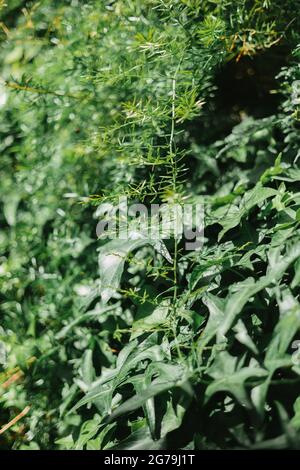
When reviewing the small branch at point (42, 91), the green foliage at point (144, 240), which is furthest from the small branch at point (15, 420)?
the small branch at point (42, 91)

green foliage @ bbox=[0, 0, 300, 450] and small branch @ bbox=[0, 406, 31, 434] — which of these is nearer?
green foliage @ bbox=[0, 0, 300, 450]

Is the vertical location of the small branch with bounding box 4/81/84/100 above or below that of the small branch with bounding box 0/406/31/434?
above

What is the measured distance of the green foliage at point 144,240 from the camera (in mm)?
1084

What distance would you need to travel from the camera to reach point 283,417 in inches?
34.7

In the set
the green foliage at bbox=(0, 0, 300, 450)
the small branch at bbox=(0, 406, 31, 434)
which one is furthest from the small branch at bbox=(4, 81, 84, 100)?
the small branch at bbox=(0, 406, 31, 434)

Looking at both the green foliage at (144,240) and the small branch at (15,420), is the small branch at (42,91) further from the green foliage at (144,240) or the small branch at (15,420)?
the small branch at (15,420)

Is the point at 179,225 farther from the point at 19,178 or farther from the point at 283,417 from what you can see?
the point at 19,178

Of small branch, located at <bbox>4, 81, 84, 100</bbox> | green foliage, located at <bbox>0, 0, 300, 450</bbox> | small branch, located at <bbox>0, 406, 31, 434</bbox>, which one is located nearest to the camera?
green foliage, located at <bbox>0, 0, 300, 450</bbox>

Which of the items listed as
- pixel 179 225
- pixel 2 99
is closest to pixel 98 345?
pixel 179 225

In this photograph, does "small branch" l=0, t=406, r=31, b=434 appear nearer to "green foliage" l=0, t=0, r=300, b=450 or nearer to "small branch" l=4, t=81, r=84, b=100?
"green foliage" l=0, t=0, r=300, b=450

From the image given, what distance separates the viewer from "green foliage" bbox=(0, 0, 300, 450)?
42.7 inches

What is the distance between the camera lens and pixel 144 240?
135 cm

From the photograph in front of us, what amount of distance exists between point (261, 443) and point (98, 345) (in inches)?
36.8

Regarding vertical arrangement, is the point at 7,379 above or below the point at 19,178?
below
